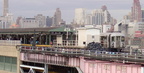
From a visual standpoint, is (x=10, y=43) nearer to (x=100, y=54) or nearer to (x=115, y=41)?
(x=115, y=41)

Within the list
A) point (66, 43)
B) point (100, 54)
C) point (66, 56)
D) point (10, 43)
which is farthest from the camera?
point (66, 43)

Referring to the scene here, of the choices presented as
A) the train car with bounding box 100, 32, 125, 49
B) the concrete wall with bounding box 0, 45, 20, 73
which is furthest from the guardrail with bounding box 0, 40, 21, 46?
the train car with bounding box 100, 32, 125, 49

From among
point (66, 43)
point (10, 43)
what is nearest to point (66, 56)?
point (66, 43)

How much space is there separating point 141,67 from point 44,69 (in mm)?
18619

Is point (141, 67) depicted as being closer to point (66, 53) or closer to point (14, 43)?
point (66, 53)

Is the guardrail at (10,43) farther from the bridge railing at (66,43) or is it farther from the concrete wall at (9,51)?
→ the bridge railing at (66,43)

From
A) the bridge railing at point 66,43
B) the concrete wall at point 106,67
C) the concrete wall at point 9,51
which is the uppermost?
the bridge railing at point 66,43

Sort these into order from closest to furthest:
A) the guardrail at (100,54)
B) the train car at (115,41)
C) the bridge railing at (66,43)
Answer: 1. the guardrail at (100,54)
2. the bridge railing at (66,43)
3. the train car at (115,41)

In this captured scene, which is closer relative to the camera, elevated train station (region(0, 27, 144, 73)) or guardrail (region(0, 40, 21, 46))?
elevated train station (region(0, 27, 144, 73))

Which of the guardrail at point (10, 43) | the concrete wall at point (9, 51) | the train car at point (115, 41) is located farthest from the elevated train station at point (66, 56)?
the concrete wall at point (9, 51)

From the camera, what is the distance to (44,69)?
42.9 meters

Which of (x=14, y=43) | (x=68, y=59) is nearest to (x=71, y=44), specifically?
(x=14, y=43)

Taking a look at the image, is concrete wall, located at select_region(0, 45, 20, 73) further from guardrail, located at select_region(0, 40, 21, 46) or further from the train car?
the train car

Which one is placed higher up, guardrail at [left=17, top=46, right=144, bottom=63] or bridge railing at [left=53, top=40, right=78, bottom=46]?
bridge railing at [left=53, top=40, right=78, bottom=46]
